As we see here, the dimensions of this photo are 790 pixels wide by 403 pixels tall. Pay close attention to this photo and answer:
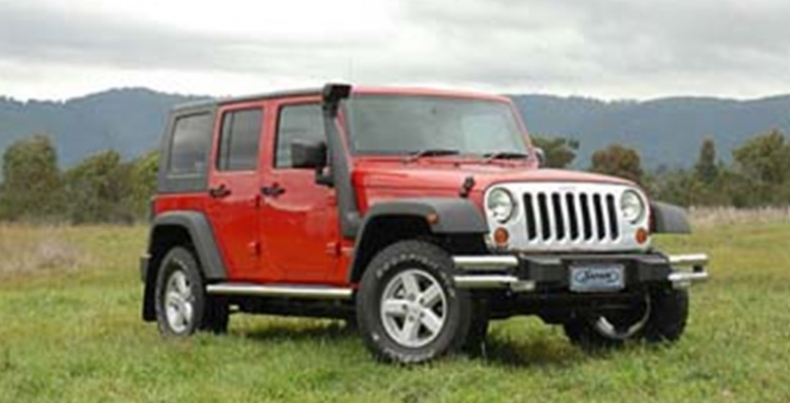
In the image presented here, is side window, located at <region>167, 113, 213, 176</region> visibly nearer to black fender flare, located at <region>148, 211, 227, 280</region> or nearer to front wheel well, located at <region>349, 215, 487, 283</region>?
black fender flare, located at <region>148, 211, 227, 280</region>

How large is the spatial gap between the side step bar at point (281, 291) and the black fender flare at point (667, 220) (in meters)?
2.20

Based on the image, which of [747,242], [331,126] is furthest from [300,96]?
[747,242]

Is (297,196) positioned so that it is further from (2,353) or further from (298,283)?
(2,353)

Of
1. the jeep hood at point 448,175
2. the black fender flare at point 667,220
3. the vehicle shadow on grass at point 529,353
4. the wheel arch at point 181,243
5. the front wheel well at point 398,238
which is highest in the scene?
the jeep hood at point 448,175

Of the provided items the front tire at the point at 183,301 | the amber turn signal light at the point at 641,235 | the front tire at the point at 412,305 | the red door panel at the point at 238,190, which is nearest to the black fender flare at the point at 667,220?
the amber turn signal light at the point at 641,235

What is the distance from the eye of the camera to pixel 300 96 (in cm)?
1068

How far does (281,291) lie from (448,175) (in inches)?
71.4

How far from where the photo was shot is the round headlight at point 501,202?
905 centimetres

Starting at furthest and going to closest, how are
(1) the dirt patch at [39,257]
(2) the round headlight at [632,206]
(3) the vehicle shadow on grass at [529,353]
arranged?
(1) the dirt patch at [39,257] → (2) the round headlight at [632,206] → (3) the vehicle shadow on grass at [529,353]

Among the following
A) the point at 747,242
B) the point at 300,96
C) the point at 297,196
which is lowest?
the point at 747,242

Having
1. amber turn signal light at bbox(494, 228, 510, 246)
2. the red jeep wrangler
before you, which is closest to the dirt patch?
the red jeep wrangler

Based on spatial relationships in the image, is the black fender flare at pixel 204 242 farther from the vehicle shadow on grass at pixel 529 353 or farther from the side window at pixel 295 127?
the vehicle shadow on grass at pixel 529 353

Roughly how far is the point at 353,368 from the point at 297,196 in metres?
1.76

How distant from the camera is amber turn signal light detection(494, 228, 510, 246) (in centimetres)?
899
